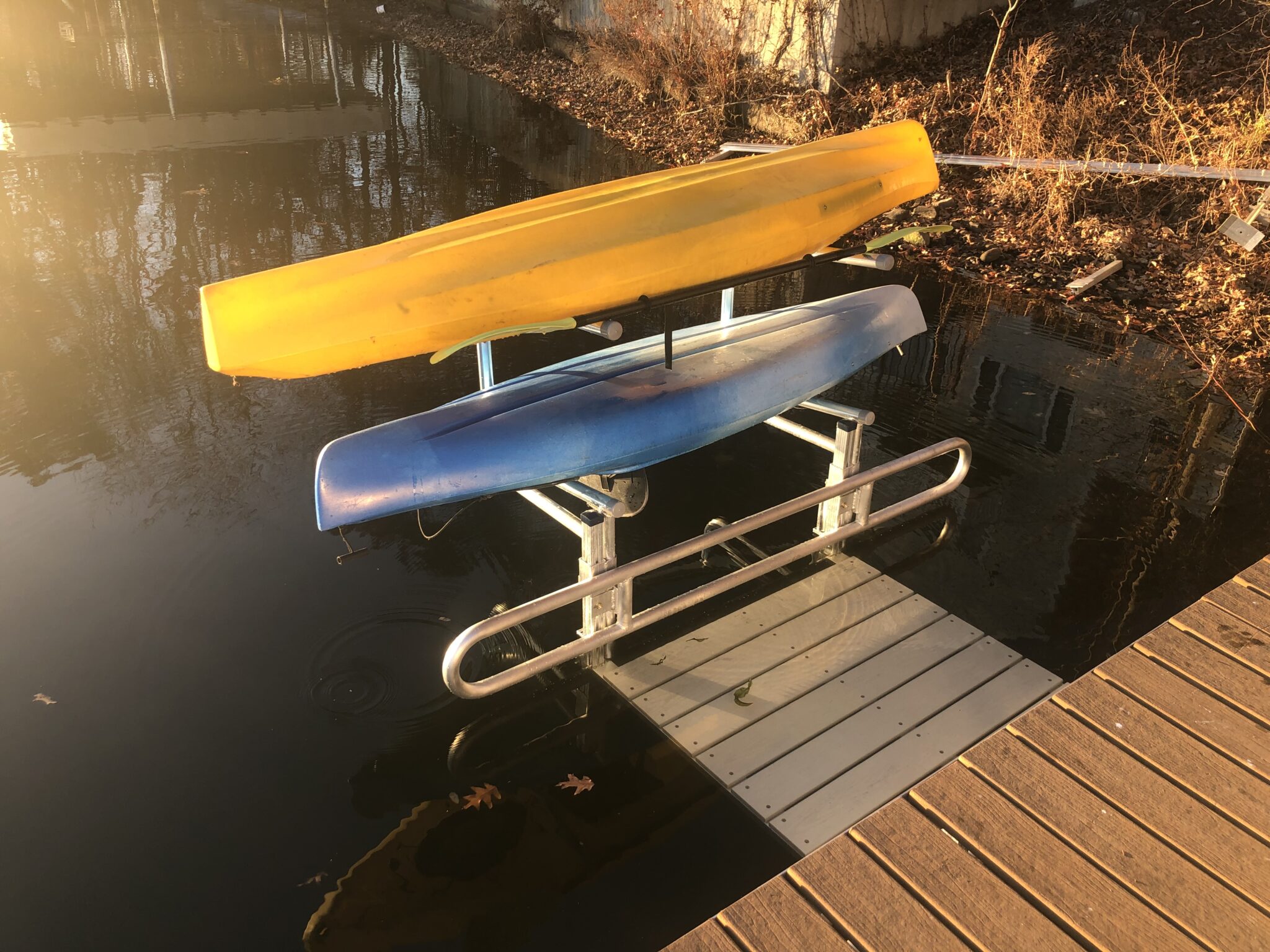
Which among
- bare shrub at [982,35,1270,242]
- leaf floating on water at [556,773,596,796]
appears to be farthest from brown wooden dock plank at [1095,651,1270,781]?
bare shrub at [982,35,1270,242]

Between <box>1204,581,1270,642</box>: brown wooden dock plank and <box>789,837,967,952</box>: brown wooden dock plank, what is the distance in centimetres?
180

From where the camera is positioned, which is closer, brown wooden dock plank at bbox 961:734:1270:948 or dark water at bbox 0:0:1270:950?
brown wooden dock plank at bbox 961:734:1270:948

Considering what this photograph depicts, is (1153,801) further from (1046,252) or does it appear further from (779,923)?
(1046,252)

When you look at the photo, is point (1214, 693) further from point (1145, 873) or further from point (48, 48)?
point (48, 48)

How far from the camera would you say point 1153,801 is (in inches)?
94.2

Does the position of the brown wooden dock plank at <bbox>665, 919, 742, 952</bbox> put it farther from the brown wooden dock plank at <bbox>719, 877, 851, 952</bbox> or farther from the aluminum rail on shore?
the aluminum rail on shore

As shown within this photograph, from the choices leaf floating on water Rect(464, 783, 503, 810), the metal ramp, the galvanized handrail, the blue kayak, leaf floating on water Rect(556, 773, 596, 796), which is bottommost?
leaf floating on water Rect(464, 783, 503, 810)

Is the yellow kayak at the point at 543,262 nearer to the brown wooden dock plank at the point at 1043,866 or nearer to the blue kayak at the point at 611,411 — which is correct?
the blue kayak at the point at 611,411

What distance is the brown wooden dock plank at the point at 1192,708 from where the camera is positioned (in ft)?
8.42

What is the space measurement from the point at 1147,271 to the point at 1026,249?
3.28ft

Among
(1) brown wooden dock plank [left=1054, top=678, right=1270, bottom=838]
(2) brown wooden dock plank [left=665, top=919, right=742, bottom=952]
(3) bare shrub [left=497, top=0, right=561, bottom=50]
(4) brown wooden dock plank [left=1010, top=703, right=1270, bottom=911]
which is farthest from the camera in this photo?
(3) bare shrub [left=497, top=0, right=561, bottom=50]

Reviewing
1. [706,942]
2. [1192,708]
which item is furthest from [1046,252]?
[706,942]

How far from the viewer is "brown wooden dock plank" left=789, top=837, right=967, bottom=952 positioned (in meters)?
2.06

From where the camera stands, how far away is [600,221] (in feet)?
12.6
